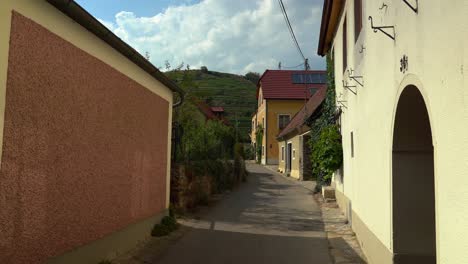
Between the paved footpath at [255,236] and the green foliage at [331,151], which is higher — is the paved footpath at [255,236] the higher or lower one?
the lower one

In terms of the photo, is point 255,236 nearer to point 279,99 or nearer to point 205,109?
point 205,109

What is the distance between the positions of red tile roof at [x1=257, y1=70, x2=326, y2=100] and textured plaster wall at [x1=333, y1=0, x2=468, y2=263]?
39.9 metres

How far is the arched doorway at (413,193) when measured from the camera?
577 centimetres

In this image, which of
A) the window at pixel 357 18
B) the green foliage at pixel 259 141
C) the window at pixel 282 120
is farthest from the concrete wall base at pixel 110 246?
the green foliage at pixel 259 141

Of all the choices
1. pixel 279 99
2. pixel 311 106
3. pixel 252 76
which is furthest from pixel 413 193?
pixel 252 76

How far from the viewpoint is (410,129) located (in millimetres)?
5758

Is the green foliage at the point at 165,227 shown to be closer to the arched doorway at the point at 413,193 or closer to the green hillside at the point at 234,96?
the arched doorway at the point at 413,193

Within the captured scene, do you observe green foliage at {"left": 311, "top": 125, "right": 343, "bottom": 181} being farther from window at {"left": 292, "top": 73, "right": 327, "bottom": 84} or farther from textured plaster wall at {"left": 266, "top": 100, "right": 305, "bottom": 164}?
textured plaster wall at {"left": 266, "top": 100, "right": 305, "bottom": 164}

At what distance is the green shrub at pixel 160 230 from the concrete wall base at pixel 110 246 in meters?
0.13

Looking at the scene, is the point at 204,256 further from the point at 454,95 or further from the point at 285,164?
the point at 285,164

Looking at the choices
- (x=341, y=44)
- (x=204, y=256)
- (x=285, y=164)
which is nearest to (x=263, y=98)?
(x=285, y=164)

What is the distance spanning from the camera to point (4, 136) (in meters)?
4.62

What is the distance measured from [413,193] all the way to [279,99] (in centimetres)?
4265

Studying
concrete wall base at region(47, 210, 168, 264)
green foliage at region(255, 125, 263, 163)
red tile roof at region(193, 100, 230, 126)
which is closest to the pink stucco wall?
concrete wall base at region(47, 210, 168, 264)
